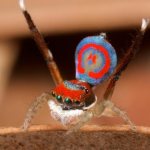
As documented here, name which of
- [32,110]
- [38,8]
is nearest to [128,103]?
[38,8]

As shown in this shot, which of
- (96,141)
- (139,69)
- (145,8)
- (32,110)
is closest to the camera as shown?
(96,141)

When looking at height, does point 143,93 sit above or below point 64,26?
below

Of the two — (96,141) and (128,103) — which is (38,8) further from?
(96,141)

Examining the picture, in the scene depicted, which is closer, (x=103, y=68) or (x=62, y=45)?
(x=103, y=68)

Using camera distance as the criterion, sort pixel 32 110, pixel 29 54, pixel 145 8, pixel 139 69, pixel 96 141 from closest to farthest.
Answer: pixel 96 141 → pixel 32 110 → pixel 145 8 → pixel 139 69 → pixel 29 54

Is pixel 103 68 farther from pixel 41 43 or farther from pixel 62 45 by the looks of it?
pixel 62 45

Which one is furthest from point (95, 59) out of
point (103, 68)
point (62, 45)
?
point (62, 45)

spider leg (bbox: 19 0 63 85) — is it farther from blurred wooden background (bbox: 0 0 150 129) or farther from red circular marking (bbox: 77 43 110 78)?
blurred wooden background (bbox: 0 0 150 129)
